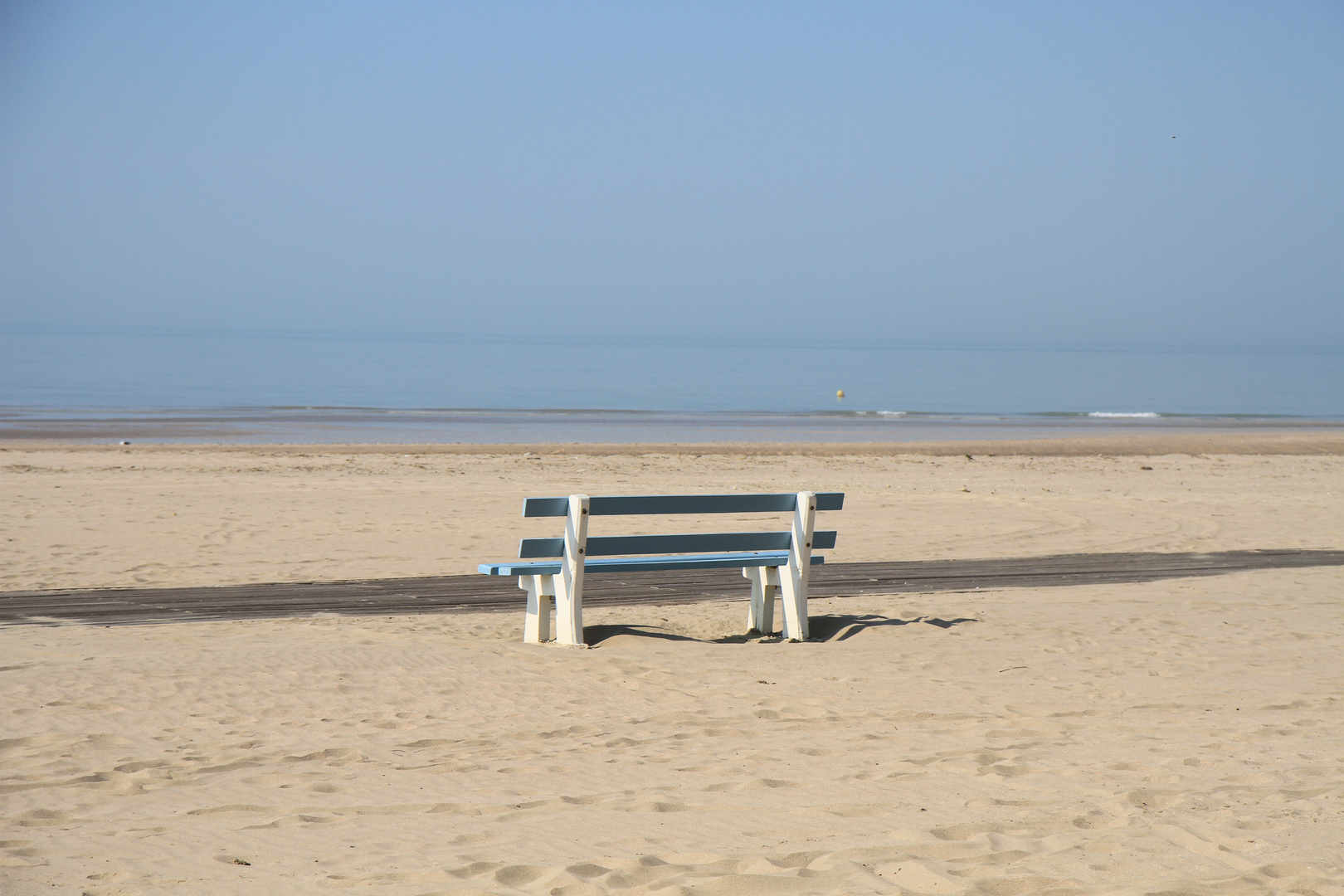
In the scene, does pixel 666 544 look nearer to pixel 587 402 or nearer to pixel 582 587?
pixel 582 587

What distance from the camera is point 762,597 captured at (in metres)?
7.81

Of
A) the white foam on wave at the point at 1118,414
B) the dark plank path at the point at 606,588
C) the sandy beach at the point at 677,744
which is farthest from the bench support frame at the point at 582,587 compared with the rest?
the white foam on wave at the point at 1118,414

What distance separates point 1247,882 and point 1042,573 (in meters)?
7.47

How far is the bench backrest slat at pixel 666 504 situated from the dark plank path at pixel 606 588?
1.90 metres


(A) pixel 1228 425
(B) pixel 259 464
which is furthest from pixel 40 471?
(A) pixel 1228 425

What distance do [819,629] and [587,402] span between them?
37.7m

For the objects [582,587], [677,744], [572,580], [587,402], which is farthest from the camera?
[587,402]

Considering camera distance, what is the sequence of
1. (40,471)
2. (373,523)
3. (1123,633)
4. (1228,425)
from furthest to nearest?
(1228,425) → (40,471) → (373,523) → (1123,633)

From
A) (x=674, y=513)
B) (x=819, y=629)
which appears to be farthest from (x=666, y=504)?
(x=819, y=629)

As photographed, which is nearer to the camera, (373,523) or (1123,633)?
(1123,633)

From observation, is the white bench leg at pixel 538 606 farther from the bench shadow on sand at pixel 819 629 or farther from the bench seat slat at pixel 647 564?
the bench shadow on sand at pixel 819 629

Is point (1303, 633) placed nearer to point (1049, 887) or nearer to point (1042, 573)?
point (1042, 573)

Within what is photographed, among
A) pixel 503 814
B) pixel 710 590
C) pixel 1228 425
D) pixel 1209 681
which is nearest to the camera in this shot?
pixel 503 814

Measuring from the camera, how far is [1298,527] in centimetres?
1356
